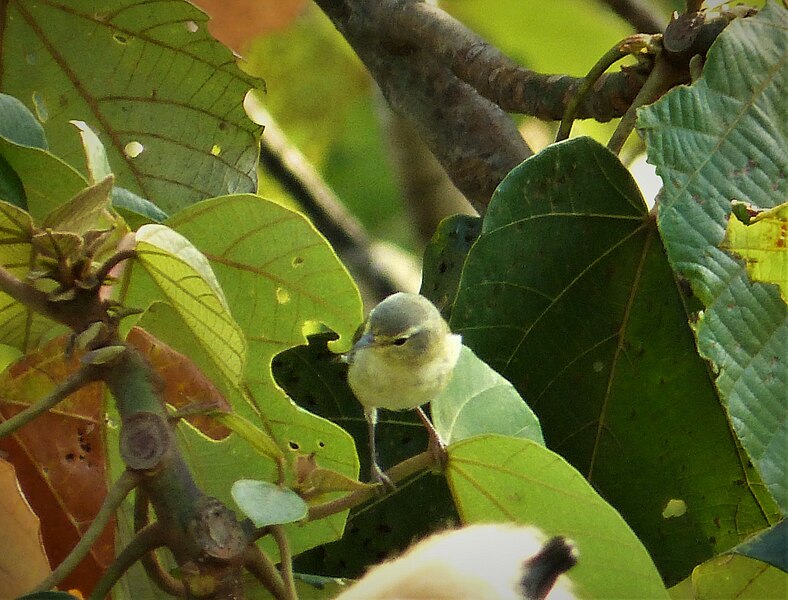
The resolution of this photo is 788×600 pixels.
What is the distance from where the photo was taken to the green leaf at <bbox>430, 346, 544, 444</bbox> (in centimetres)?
68

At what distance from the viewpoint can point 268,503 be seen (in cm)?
51

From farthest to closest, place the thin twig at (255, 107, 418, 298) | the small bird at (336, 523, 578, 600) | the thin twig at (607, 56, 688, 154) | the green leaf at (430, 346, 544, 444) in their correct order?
the thin twig at (255, 107, 418, 298), the thin twig at (607, 56, 688, 154), the green leaf at (430, 346, 544, 444), the small bird at (336, 523, 578, 600)

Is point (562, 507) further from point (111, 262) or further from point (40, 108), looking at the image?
point (40, 108)

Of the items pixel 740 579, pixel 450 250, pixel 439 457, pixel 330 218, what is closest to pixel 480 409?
pixel 439 457

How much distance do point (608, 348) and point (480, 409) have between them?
199mm

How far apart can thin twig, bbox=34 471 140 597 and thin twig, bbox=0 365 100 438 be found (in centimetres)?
5

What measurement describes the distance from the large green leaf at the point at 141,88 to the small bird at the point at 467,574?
0.46m

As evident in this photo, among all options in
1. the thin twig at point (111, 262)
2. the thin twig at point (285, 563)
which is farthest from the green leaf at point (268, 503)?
the thin twig at point (111, 262)

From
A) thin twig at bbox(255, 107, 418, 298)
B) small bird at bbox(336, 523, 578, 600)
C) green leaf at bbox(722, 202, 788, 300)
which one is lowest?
thin twig at bbox(255, 107, 418, 298)

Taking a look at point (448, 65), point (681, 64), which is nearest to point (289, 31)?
point (448, 65)

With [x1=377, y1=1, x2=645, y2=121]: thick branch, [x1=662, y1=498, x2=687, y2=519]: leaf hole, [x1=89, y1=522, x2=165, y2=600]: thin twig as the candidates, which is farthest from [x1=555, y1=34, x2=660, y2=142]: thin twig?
[x1=89, y1=522, x2=165, y2=600]: thin twig

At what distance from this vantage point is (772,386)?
0.66 meters

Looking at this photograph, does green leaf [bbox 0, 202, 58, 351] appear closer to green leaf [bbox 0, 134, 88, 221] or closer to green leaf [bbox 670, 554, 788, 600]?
green leaf [bbox 0, 134, 88, 221]

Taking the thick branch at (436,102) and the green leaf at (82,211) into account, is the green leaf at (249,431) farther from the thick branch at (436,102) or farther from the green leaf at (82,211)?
the thick branch at (436,102)
